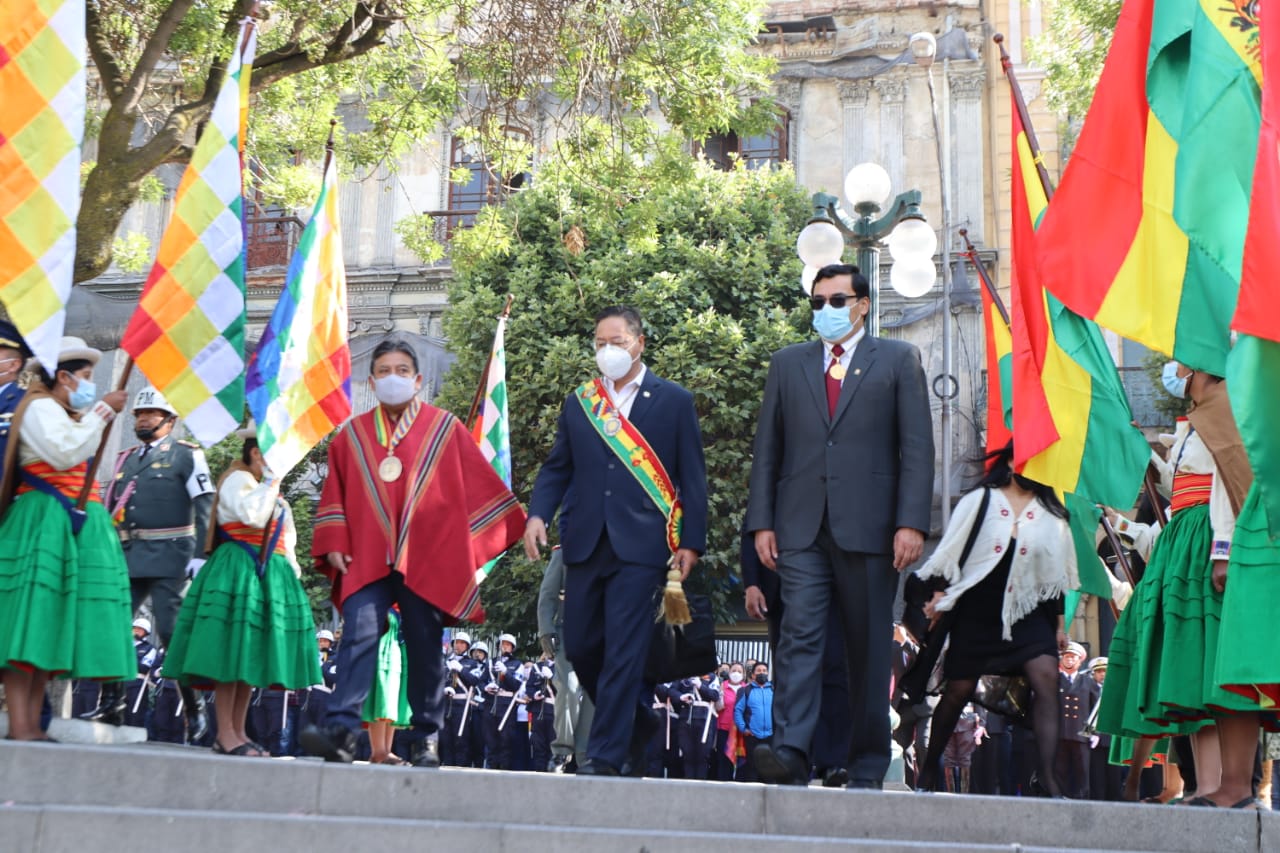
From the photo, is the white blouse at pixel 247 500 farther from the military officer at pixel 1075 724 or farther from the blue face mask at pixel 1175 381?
the military officer at pixel 1075 724

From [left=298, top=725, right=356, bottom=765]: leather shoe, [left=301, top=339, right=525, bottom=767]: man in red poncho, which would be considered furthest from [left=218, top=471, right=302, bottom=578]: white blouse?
[left=298, top=725, right=356, bottom=765]: leather shoe

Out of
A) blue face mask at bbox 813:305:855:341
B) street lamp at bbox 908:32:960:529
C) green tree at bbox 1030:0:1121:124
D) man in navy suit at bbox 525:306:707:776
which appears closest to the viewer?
man in navy suit at bbox 525:306:707:776

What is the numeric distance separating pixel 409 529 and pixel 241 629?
4.29 ft

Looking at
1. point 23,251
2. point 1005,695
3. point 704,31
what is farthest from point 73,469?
point 704,31

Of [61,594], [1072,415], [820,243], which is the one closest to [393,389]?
[61,594]

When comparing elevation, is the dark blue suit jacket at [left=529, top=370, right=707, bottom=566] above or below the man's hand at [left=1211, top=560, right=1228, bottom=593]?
above

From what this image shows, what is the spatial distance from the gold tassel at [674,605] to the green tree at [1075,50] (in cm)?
1143

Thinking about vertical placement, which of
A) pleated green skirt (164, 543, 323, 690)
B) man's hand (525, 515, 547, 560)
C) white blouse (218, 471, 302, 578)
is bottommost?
pleated green skirt (164, 543, 323, 690)

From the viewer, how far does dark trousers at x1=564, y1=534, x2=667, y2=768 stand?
669cm

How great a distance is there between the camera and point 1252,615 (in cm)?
556

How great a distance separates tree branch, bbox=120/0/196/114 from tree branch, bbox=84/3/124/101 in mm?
389

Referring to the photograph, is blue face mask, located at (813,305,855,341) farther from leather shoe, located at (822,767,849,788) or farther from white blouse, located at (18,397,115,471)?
white blouse, located at (18,397,115,471)

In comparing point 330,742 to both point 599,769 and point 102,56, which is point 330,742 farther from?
point 102,56

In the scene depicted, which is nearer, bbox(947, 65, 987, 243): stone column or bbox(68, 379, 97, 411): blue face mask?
bbox(68, 379, 97, 411): blue face mask
